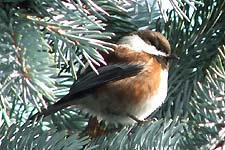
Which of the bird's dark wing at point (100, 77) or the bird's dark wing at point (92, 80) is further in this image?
the bird's dark wing at point (100, 77)

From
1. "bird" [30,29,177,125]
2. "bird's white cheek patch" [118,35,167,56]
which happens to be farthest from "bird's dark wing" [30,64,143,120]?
"bird's white cheek patch" [118,35,167,56]

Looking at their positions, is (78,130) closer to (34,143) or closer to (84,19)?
(34,143)

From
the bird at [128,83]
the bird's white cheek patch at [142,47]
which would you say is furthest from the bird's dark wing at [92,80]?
the bird's white cheek patch at [142,47]

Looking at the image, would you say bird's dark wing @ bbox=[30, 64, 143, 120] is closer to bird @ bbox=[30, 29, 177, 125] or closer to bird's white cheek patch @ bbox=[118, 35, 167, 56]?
bird @ bbox=[30, 29, 177, 125]

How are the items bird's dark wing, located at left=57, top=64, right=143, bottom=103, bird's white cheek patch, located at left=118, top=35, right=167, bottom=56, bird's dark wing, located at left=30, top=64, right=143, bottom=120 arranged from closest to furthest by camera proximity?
bird's dark wing, located at left=30, top=64, right=143, bottom=120 < bird's dark wing, located at left=57, top=64, right=143, bottom=103 < bird's white cheek patch, located at left=118, top=35, right=167, bottom=56

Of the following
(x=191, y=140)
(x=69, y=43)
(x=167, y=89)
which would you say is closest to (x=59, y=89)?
(x=167, y=89)

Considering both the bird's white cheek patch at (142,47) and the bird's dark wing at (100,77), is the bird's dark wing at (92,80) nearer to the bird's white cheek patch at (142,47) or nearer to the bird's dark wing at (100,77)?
the bird's dark wing at (100,77)

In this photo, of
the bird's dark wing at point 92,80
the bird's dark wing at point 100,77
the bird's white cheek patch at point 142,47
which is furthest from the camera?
the bird's white cheek patch at point 142,47

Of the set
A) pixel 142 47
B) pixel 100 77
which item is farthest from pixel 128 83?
pixel 142 47
